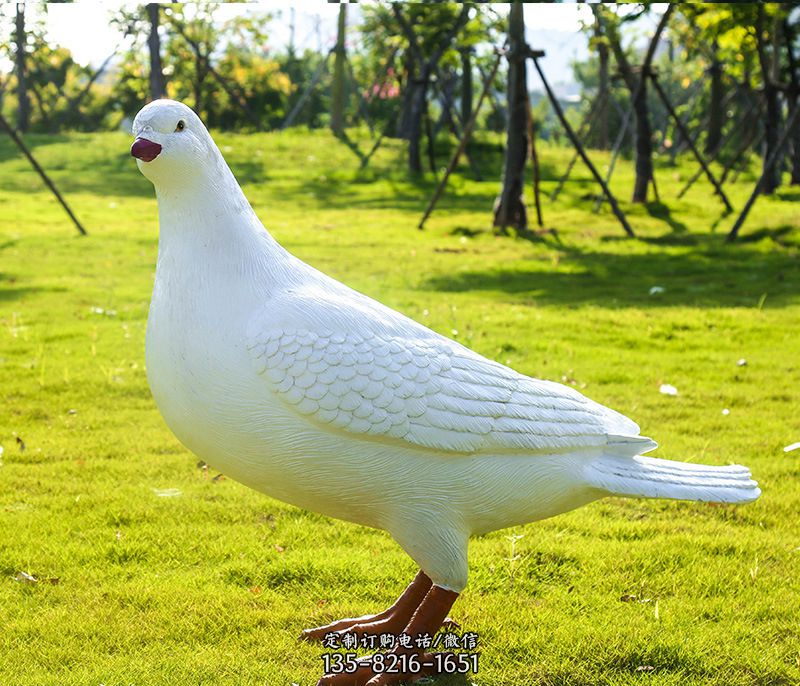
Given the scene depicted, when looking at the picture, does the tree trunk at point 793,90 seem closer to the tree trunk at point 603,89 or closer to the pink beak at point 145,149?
the tree trunk at point 603,89

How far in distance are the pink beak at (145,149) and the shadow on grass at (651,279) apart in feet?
23.3

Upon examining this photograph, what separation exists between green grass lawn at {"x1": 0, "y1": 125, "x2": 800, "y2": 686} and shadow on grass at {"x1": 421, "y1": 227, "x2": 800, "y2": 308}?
0.06 meters

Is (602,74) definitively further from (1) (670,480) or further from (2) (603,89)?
(1) (670,480)

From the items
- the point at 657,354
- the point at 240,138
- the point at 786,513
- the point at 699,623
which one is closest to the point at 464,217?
the point at 657,354

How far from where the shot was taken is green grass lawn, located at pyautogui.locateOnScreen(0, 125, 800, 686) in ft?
11.2

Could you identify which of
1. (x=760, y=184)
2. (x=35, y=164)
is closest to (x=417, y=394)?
(x=760, y=184)

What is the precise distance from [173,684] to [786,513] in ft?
10.3

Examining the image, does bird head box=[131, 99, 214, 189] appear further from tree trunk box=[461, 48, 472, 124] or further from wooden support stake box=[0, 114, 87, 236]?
tree trunk box=[461, 48, 472, 124]

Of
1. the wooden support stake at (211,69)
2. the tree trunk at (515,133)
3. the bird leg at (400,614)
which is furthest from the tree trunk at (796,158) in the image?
the bird leg at (400,614)

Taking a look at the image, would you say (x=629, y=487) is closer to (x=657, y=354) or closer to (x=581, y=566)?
(x=581, y=566)

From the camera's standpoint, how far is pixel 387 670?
317 cm

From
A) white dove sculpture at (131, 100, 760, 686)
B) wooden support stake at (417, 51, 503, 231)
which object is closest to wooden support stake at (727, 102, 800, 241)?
wooden support stake at (417, 51, 503, 231)

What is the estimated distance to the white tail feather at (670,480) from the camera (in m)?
3.11

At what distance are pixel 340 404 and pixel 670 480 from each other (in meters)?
1.18
